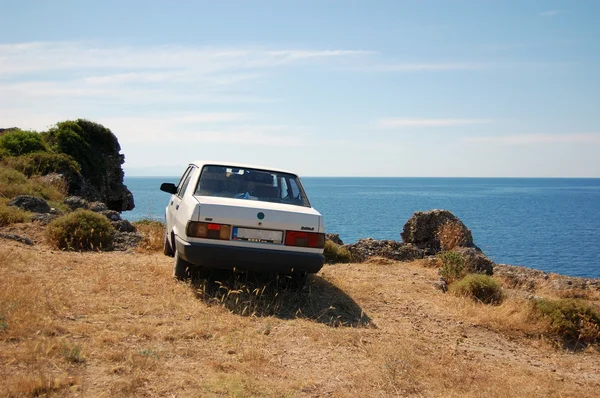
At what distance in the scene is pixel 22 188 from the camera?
49.2 feet

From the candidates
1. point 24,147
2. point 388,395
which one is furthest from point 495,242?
point 388,395

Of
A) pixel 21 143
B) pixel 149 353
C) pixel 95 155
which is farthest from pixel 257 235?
pixel 95 155

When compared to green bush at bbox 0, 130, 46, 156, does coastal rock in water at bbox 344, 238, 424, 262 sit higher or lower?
lower

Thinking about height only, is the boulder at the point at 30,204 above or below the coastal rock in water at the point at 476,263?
above

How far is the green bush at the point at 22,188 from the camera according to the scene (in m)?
14.6

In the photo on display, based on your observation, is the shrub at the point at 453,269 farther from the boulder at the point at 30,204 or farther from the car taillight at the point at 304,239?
the boulder at the point at 30,204

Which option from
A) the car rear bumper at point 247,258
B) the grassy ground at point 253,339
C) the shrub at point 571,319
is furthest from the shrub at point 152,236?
the shrub at point 571,319

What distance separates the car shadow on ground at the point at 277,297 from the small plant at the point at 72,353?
7.25ft

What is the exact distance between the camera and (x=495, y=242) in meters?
47.8

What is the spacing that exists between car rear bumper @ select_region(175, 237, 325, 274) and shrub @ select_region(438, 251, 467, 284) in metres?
3.88

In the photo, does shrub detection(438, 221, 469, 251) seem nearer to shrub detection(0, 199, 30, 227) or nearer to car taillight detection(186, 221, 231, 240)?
car taillight detection(186, 221, 231, 240)

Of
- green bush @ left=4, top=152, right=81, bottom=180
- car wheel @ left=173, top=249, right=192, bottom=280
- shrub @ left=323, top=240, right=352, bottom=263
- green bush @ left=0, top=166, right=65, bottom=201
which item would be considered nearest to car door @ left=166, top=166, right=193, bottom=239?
car wheel @ left=173, top=249, right=192, bottom=280

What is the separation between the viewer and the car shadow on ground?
712 cm

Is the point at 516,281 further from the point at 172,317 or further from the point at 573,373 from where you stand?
the point at 172,317
